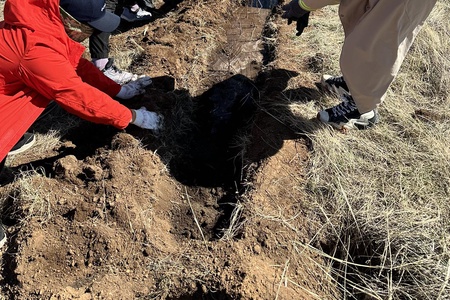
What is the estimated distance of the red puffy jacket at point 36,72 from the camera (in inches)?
82.6

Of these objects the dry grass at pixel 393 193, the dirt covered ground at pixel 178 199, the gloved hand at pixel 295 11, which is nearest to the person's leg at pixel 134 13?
the dirt covered ground at pixel 178 199

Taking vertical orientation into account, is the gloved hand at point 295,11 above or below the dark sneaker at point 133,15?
above

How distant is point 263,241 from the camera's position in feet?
7.98

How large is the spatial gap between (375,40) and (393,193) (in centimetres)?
102

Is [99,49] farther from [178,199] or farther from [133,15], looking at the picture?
[178,199]

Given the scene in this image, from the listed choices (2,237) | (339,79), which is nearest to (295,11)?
(339,79)

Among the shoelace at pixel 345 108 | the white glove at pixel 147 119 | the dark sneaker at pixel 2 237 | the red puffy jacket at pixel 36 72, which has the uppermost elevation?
the red puffy jacket at pixel 36 72

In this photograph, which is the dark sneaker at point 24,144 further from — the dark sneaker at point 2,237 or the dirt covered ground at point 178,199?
the dark sneaker at point 2,237

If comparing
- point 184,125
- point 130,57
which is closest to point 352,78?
point 184,125

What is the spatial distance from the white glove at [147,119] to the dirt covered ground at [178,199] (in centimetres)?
9

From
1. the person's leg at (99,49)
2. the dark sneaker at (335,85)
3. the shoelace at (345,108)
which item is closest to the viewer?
the shoelace at (345,108)

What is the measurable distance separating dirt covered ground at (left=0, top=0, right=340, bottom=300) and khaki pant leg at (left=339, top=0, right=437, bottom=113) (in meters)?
0.66

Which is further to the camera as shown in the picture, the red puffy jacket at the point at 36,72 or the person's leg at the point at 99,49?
the person's leg at the point at 99,49

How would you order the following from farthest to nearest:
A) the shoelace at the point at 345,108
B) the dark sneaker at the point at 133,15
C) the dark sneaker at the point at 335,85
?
the dark sneaker at the point at 133,15 → the dark sneaker at the point at 335,85 → the shoelace at the point at 345,108
